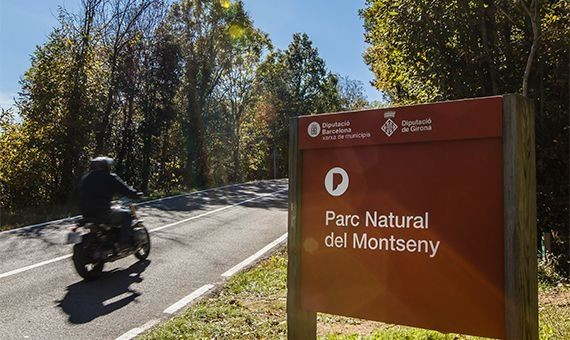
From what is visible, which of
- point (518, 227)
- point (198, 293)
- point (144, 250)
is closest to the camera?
point (518, 227)

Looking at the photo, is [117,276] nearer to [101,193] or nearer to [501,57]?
[101,193]

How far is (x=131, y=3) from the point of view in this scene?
22.3 m

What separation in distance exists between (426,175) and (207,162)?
95.8ft

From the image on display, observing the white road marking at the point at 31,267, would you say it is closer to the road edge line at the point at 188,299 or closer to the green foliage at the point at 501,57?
the road edge line at the point at 188,299

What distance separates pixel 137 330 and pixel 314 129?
3206mm

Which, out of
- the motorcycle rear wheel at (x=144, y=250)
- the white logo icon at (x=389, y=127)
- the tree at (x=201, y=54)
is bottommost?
the motorcycle rear wheel at (x=144, y=250)

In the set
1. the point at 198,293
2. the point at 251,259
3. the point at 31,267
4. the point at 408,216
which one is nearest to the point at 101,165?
the point at 31,267

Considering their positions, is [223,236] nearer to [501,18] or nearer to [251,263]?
[251,263]

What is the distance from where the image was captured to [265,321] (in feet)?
16.9

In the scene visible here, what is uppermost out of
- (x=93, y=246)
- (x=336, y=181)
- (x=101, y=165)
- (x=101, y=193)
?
(x=101, y=165)

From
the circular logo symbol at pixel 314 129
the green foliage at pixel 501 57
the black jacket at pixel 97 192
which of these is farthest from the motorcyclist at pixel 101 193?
the green foliage at pixel 501 57

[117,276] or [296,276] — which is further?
[117,276]

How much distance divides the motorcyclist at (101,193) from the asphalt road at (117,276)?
34.9 inches

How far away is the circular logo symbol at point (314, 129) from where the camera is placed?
3299 mm
